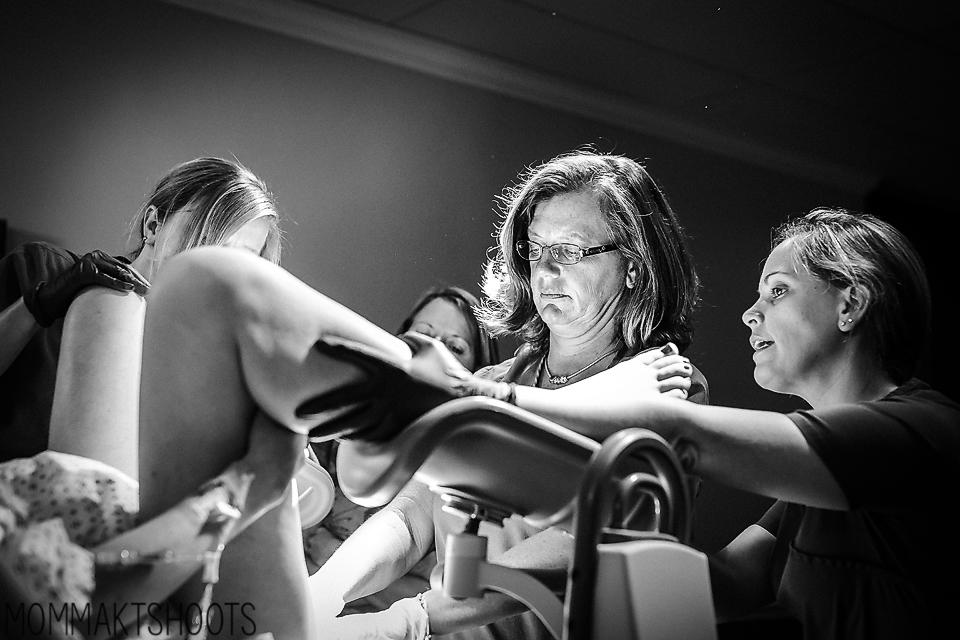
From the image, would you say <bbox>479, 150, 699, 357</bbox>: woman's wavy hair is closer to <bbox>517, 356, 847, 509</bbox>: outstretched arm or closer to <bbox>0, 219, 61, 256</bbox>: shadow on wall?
<bbox>517, 356, 847, 509</bbox>: outstretched arm

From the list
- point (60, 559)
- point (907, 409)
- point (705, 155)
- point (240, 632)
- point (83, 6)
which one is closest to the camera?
point (60, 559)

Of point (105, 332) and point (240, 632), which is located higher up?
point (105, 332)

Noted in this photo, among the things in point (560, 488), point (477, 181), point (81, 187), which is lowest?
point (560, 488)

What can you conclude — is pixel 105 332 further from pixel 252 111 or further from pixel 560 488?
pixel 252 111

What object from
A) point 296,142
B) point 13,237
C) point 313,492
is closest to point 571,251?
point 313,492

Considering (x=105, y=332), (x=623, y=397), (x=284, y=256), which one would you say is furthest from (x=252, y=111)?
(x=623, y=397)

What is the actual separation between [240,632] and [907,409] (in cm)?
56

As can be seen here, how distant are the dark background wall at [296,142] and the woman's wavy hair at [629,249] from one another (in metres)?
0.40

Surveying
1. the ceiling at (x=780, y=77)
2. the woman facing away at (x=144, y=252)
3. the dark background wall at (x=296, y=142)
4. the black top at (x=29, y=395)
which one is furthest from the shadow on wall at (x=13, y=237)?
the ceiling at (x=780, y=77)

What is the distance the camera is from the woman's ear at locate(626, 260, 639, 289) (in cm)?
115

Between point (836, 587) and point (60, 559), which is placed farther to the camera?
point (836, 587)

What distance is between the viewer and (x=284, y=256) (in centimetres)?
197

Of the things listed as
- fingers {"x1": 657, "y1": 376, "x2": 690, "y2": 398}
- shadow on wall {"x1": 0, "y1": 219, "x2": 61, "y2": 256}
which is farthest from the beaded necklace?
shadow on wall {"x1": 0, "y1": 219, "x2": 61, "y2": 256}

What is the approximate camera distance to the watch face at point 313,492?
2.85 feet
